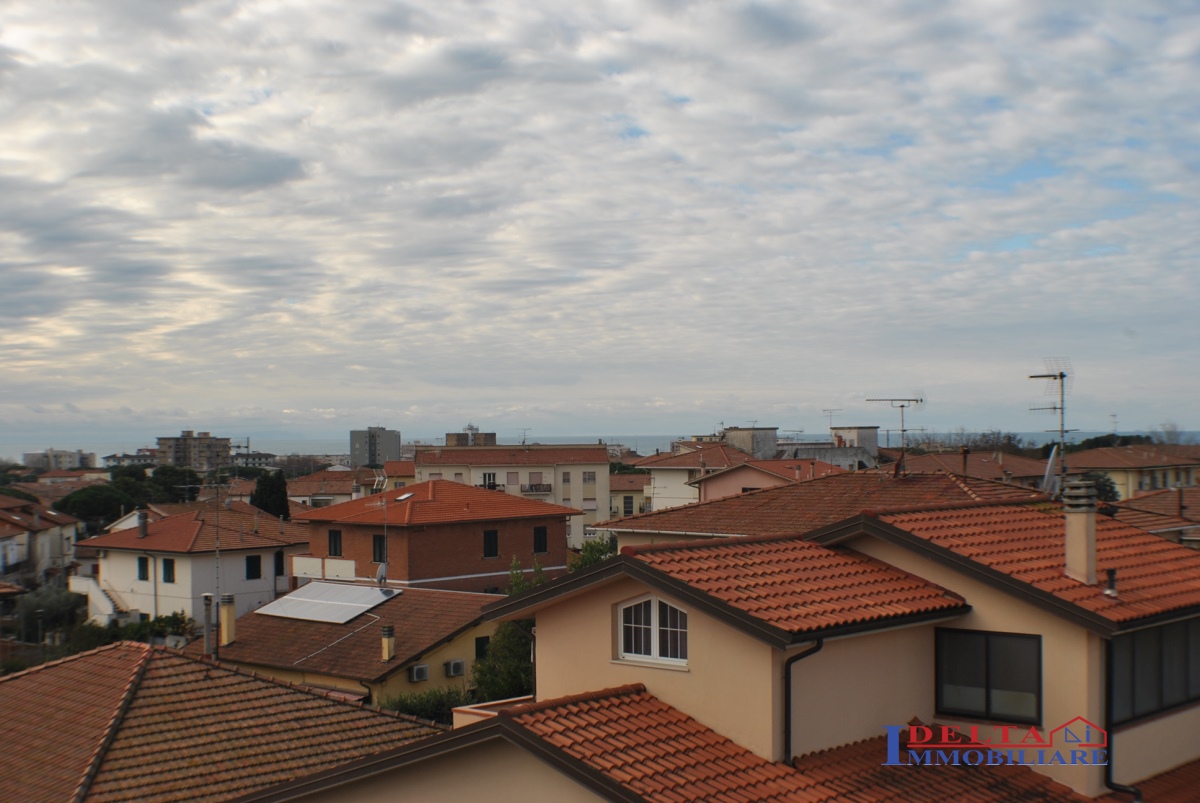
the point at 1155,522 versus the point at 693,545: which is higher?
the point at 693,545

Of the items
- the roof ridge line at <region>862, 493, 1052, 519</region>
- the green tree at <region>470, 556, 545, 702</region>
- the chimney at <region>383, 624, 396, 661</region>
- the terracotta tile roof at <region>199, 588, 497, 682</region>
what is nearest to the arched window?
the roof ridge line at <region>862, 493, 1052, 519</region>

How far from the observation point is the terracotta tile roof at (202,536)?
153ft

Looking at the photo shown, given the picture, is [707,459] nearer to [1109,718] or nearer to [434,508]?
[434,508]

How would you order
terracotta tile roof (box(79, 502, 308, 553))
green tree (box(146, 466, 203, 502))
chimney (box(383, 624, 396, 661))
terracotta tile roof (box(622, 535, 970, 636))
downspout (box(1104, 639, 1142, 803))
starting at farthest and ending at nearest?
green tree (box(146, 466, 203, 502)) → terracotta tile roof (box(79, 502, 308, 553)) → chimney (box(383, 624, 396, 661)) → downspout (box(1104, 639, 1142, 803)) → terracotta tile roof (box(622, 535, 970, 636))

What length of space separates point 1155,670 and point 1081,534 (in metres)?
1.75

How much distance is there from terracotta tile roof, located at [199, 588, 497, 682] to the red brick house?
12840mm

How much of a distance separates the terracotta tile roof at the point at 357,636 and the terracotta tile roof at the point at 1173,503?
57.3ft

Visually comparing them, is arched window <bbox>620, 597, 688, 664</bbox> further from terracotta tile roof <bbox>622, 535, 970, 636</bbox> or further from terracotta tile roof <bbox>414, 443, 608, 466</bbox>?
terracotta tile roof <bbox>414, 443, 608, 466</bbox>

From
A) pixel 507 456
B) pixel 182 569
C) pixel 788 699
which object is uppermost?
pixel 507 456

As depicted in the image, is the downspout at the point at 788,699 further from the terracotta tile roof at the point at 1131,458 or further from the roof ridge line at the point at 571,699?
the terracotta tile roof at the point at 1131,458

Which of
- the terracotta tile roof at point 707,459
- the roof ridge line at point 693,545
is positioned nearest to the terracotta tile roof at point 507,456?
the terracotta tile roof at point 707,459

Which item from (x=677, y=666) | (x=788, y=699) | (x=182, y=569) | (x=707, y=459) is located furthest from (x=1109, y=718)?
(x=707, y=459)

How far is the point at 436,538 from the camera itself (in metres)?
47.7

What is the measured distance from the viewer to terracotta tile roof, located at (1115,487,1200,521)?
2521 cm
